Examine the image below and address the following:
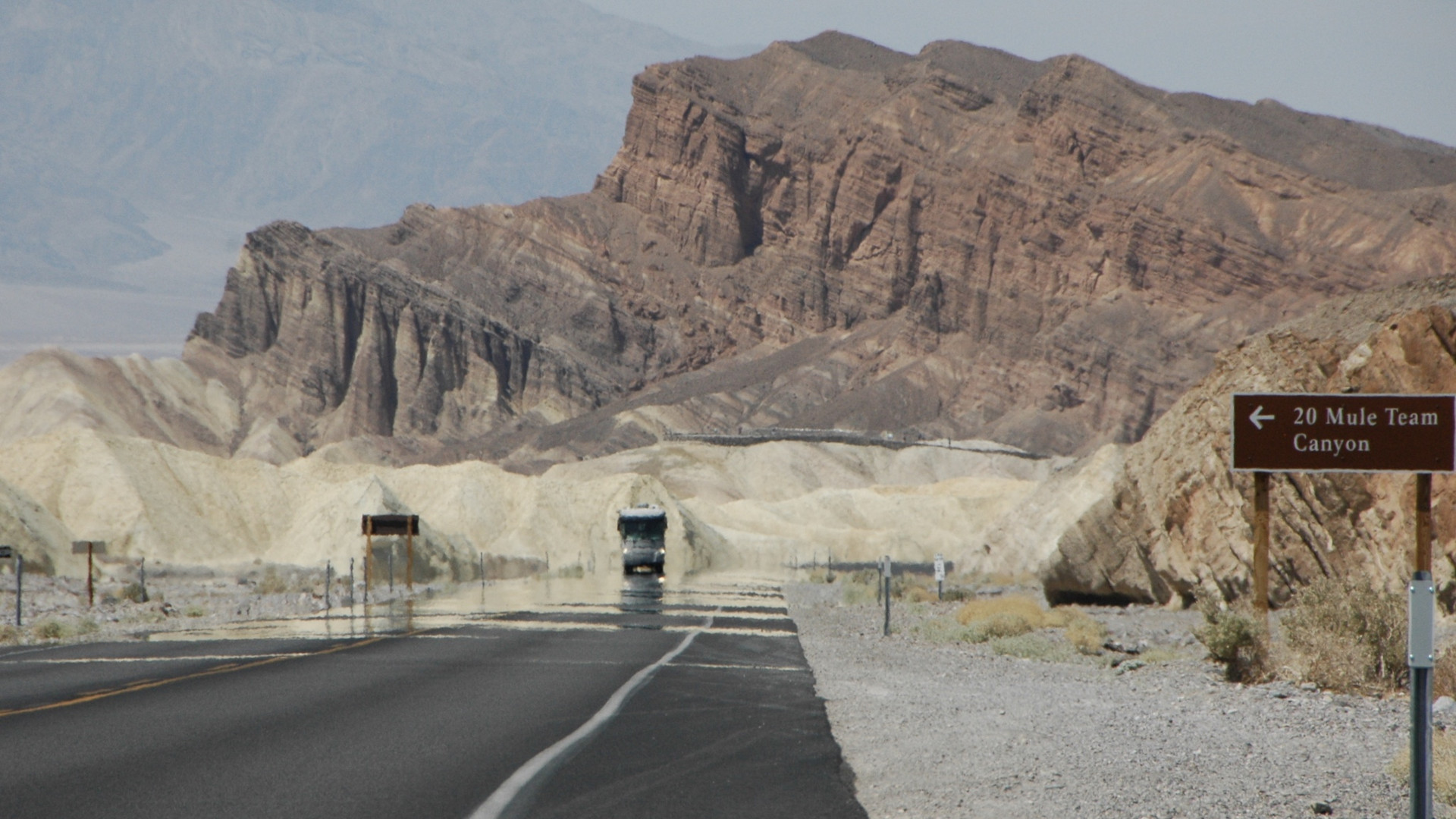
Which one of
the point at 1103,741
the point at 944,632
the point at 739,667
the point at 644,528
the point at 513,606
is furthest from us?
the point at 644,528

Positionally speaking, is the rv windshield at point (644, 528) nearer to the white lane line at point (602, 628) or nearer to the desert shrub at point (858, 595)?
the desert shrub at point (858, 595)

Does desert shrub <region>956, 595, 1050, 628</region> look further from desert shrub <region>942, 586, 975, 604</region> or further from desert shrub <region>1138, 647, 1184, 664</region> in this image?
desert shrub <region>942, 586, 975, 604</region>

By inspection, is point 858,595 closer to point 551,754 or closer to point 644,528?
point 644,528

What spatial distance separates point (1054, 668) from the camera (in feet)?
64.2

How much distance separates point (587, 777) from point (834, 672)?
8.72 m

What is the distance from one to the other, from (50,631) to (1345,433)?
20736 millimetres

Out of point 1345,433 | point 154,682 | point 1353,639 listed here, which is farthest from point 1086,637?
point 154,682

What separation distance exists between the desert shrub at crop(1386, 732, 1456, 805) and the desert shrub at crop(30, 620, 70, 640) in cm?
2164

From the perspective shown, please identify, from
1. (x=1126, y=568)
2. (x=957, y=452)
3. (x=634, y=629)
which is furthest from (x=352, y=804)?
Answer: (x=957, y=452)

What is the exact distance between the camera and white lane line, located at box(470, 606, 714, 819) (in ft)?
29.7

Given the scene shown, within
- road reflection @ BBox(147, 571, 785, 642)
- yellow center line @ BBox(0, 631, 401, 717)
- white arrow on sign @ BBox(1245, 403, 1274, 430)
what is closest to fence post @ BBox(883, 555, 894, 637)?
road reflection @ BBox(147, 571, 785, 642)

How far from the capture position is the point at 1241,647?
16.8 m

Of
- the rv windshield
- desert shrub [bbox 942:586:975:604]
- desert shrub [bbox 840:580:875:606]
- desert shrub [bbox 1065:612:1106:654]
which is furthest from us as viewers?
the rv windshield

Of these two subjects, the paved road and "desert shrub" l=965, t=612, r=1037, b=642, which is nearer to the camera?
the paved road
